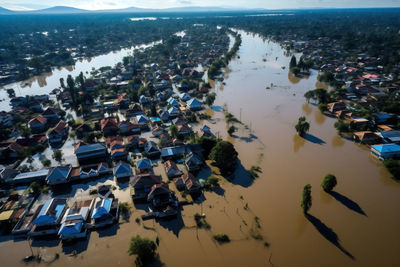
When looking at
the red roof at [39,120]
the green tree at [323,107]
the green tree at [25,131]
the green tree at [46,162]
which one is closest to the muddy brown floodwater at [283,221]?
the green tree at [323,107]

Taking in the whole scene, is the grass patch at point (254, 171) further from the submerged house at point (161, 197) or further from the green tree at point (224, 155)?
the submerged house at point (161, 197)

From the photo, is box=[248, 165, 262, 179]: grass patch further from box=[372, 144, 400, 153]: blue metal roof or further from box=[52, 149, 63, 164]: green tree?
box=[52, 149, 63, 164]: green tree

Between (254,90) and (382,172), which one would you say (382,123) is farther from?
(254,90)

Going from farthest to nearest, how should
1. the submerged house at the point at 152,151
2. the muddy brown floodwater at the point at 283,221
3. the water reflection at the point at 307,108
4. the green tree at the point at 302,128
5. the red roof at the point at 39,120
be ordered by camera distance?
the water reflection at the point at 307,108 → the red roof at the point at 39,120 → the green tree at the point at 302,128 → the submerged house at the point at 152,151 → the muddy brown floodwater at the point at 283,221

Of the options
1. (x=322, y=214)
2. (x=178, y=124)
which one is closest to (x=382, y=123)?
(x=322, y=214)

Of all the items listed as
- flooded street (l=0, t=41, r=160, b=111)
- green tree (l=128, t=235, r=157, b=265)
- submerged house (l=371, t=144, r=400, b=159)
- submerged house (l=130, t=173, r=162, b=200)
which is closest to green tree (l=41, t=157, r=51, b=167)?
submerged house (l=130, t=173, r=162, b=200)

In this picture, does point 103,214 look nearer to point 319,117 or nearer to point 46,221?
point 46,221
